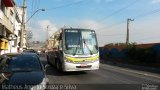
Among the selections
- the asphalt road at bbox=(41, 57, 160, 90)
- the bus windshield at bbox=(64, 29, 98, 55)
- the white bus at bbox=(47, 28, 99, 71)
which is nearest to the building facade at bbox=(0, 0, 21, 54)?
the white bus at bbox=(47, 28, 99, 71)

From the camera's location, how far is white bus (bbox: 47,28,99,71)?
58.3ft

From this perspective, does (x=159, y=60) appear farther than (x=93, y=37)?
Yes

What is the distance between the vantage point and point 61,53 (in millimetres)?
18406

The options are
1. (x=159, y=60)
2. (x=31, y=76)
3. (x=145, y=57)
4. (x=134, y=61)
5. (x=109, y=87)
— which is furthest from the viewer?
(x=134, y=61)

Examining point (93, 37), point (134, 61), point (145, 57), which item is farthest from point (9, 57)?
point (134, 61)

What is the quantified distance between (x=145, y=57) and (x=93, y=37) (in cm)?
1636

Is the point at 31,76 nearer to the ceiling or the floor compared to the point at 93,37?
nearer to the floor

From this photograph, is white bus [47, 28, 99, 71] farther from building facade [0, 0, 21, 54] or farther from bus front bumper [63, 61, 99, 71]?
building facade [0, 0, 21, 54]

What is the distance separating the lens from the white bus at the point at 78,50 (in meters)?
17.8

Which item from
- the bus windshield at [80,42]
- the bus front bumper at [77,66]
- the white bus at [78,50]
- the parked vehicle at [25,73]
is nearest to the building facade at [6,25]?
the white bus at [78,50]

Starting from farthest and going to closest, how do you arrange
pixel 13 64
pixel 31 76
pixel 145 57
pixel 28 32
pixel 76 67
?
pixel 28 32 → pixel 145 57 → pixel 76 67 → pixel 13 64 → pixel 31 76

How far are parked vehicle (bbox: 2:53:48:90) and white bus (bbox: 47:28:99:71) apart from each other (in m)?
6.79

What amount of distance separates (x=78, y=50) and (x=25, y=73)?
8930mm

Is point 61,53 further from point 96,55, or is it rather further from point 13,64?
point 13,64
